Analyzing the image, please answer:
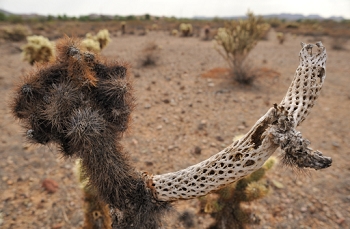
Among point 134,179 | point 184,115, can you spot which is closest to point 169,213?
point 134,179

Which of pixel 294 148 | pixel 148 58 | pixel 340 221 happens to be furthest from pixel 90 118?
pixel 148 58

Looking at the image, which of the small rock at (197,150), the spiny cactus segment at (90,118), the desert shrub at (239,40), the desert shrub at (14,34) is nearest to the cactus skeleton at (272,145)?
the spiny cactus segment at (90,118)

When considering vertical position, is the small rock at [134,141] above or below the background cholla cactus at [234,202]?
below

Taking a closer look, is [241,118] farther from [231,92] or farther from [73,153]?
[73,153]

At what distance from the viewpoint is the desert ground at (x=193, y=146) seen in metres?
3.37

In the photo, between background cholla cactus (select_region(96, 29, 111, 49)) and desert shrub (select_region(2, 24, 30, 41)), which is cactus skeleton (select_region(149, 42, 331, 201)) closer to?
background cholla cactus (select_region(96, 29, 111, 49))

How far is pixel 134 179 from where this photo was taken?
208 cm

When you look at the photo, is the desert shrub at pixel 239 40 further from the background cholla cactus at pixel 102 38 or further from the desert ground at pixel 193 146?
the background cholla cactus at pixel 102 38

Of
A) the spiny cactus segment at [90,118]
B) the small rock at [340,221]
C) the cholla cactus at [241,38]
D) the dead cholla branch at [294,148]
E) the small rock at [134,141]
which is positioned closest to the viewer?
the dead cholla branch at [294,148]

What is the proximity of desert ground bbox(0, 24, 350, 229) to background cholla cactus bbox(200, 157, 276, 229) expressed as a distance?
0.39m

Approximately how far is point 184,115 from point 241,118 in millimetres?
1393

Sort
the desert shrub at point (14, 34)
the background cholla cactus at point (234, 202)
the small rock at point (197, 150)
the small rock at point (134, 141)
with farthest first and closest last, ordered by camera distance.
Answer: the desert shrub at point (14, 34)
the small rock at point (134, 141)
the small rock at point (197, 150)
the background cholla cactus at point (234, 202)

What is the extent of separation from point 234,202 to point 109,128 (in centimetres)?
186

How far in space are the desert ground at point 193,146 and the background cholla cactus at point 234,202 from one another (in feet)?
1.28
